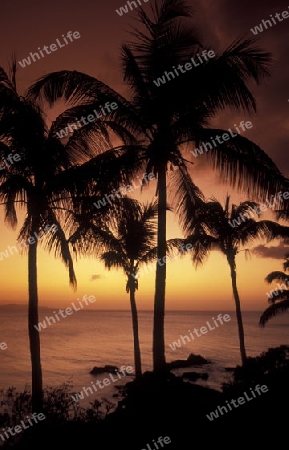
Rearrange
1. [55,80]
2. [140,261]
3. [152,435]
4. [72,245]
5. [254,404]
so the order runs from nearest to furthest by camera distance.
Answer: [152,435] < [254,404] < [55,80] < [72,245] < [140,261]

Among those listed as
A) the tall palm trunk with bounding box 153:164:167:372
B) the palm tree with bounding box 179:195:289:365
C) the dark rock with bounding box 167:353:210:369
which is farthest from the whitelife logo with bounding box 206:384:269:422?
the dark rock with bounding box 167:353:210:369

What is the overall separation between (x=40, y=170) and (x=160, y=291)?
16.0 ft

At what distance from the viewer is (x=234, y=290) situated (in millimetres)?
22656

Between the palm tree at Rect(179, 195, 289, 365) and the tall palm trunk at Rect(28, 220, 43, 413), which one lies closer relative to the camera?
the tall palm trunk at Rect(28, 220, 43, 413)

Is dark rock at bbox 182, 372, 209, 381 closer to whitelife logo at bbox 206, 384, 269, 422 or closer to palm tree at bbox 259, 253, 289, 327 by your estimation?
palm tree at bbox 259, 253, 289, 327

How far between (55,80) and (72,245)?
4.98m

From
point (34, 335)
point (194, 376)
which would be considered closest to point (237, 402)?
point (34, 335)

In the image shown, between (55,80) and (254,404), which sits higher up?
(55,80)

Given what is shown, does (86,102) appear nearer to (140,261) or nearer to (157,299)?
(157,299)

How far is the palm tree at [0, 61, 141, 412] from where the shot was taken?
424 inches

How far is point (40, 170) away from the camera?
1125 cm

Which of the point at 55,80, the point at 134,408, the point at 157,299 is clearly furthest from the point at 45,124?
the point at 134,408

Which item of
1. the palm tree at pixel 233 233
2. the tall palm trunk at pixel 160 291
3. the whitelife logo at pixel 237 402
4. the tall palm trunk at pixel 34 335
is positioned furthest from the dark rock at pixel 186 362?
the whitelife logo at pixel 237 402

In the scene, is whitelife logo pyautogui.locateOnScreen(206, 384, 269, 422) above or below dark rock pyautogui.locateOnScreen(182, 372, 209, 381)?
above
